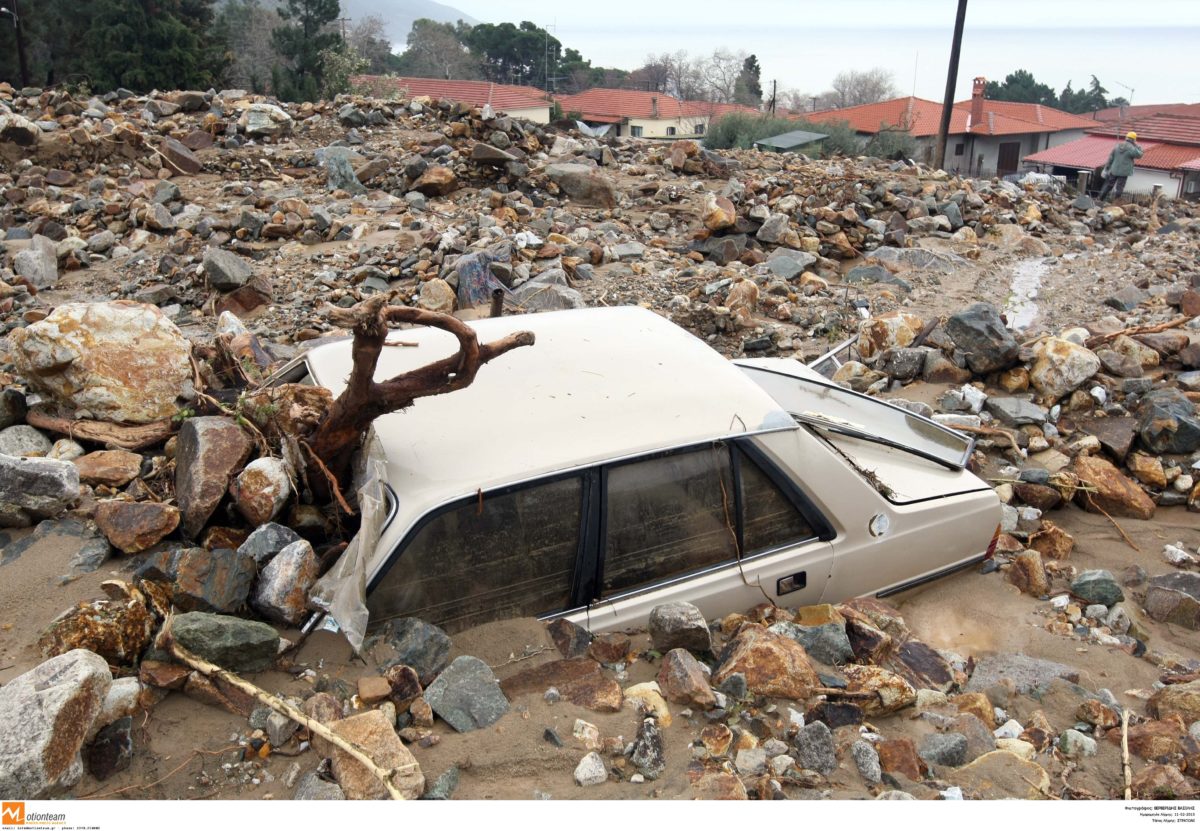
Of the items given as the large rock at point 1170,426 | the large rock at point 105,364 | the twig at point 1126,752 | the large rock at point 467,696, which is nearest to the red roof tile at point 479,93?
the large rock at point 105,364

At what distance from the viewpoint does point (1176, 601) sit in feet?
12.4

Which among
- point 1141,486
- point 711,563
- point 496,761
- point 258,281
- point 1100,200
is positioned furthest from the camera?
point 1100,200

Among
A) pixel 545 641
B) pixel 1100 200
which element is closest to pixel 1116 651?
pixel 545 641

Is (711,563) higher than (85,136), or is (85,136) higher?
(85,136)

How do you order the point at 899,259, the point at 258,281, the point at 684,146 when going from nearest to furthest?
the point at 258,281 → the point at 899,259 → the point at 684,146

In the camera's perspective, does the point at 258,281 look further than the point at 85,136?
No

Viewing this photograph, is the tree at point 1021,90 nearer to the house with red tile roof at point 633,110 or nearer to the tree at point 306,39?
the house with red tile roof at point 633,110

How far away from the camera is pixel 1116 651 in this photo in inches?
138

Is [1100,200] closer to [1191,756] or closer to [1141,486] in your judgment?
[1141,486]

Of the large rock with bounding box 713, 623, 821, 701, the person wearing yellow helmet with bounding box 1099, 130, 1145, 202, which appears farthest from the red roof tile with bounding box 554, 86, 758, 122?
the large rock with bounding box 713, 623, 821, 701

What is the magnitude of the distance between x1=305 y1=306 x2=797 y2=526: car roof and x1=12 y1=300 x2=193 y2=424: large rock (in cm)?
69

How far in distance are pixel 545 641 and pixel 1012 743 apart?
157 centimetres

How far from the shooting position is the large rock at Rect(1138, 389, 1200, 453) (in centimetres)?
507
